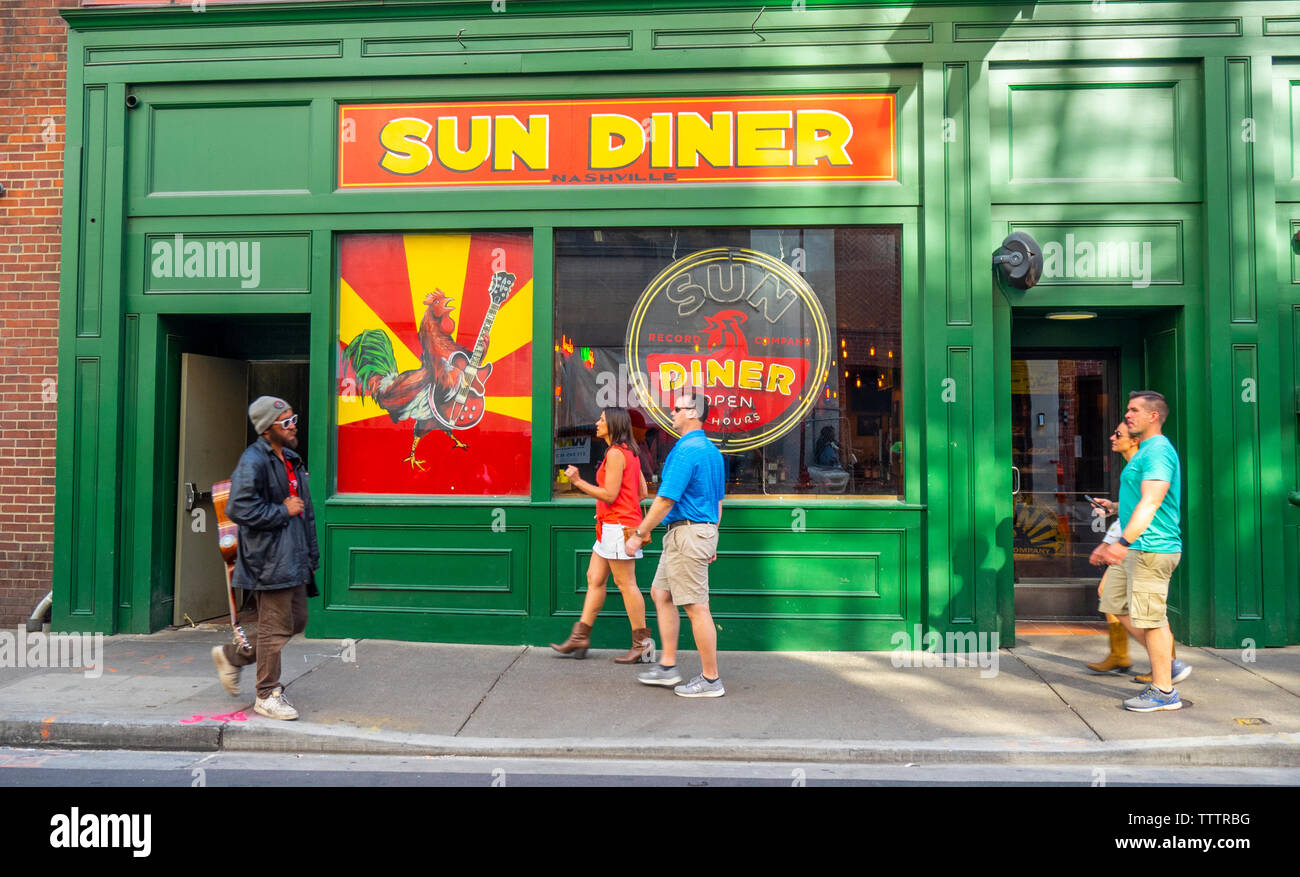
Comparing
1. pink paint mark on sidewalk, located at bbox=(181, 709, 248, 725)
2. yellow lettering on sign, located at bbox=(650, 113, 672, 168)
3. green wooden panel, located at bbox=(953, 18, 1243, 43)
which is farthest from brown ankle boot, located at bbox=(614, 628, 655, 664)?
green wooden panel, located at bbox=(953, 18, 1243, 43)

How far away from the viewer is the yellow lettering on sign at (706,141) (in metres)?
7.46

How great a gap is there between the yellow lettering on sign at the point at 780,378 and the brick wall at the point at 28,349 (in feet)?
20.2

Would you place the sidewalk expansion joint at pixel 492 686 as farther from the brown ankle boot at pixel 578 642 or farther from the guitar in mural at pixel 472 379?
the guitar in mural at pixel 472 379

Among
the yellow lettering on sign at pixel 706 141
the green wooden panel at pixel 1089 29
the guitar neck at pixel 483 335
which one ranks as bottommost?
the guitar neck at pixel 483 335

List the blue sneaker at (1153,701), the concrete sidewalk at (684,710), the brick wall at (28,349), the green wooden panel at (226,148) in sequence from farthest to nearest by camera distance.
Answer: the brick wall at (28,349)
the green wooden panel at (226,148)
the blue sneaker at (1153,701)
the concrete sidewalk at (684,710)

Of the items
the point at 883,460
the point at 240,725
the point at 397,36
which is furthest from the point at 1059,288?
the point at 240,725

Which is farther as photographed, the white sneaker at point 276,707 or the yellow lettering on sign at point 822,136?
the yellow lettering on sign at point 822,136

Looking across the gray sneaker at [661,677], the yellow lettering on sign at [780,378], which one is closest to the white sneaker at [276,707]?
the gray sneaker at [661,677]

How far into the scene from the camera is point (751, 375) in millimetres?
7484

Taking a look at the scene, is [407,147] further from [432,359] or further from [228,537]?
[228,537]

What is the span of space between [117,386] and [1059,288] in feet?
25.6

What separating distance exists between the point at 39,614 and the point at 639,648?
5094mm

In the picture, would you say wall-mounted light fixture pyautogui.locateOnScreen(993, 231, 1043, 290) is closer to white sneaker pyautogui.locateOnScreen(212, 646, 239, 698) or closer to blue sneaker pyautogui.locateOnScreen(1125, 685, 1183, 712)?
blue sneaker pyautogui.locateOnScreen(1125, 685, 1183, 712)

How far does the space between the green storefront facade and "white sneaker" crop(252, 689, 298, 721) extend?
1872 millimetres
